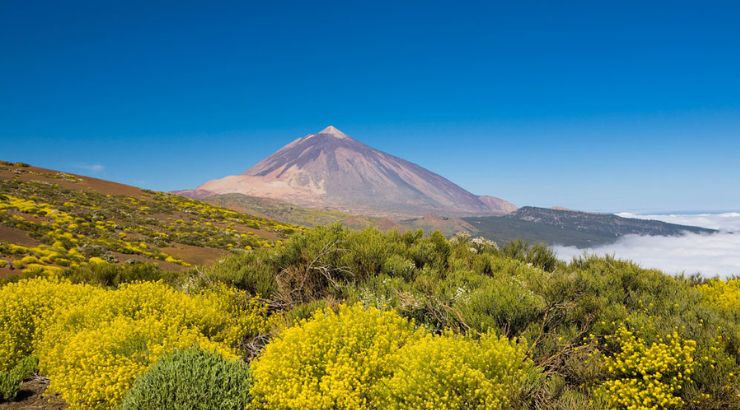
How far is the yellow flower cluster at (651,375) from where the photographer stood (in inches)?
173

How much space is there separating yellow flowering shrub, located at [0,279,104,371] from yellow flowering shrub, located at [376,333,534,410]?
8284 mm

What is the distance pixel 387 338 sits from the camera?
18.6 feet

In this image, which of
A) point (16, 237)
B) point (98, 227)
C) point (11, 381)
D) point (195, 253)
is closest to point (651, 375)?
point (11, 381)

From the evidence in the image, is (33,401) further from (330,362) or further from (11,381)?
(330,362)

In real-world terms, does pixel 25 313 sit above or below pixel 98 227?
below

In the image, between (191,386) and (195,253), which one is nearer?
(191,386)

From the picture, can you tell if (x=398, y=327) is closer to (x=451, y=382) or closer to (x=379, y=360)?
(x=379, y=360)

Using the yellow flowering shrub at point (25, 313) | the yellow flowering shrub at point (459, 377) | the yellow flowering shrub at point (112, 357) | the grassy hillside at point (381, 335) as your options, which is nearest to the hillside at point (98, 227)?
the yellow flowering shrub at point (25, 313)

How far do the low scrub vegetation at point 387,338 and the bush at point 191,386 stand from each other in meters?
0.02

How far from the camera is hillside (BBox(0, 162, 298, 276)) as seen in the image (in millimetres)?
26641

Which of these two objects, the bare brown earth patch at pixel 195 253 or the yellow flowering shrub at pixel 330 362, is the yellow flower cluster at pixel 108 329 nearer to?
the yellow flowering shrub at pixel 330 362

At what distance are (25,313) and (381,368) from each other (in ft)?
30.9

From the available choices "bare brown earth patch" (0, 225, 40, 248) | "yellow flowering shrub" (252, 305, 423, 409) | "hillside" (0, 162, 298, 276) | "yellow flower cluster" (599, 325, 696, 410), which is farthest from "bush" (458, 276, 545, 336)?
"bare brown earth patch" (0, 225, 40, 248)

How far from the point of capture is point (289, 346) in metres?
5.73
